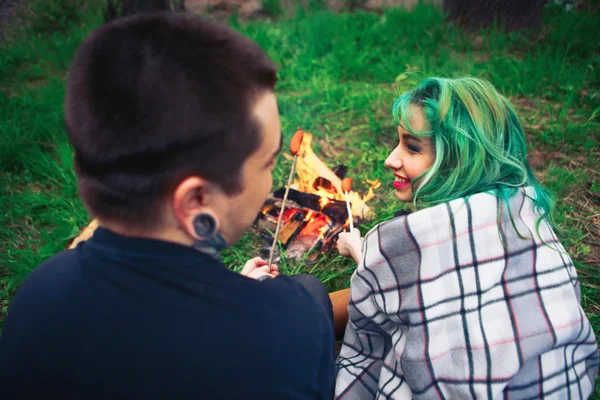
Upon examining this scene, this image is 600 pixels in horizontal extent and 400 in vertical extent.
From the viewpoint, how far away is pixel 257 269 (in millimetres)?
1886

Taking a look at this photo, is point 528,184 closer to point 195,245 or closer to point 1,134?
point 195,245

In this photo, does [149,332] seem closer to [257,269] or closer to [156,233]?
[156,233]

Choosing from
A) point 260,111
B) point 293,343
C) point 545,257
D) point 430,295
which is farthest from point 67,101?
point 545,257

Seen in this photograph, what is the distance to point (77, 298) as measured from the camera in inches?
39.9

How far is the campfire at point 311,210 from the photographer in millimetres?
2855

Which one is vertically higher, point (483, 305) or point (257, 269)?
point (483, 305)

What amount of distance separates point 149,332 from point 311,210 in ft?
6.67

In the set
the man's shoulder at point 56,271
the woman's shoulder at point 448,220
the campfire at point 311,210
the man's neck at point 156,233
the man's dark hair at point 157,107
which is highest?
the man's dark hair at point 157,107

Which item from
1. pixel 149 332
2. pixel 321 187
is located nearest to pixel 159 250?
pixel 149 332

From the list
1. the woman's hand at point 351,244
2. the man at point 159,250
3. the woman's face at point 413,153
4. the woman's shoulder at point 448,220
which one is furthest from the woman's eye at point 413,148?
the man at point 159,250

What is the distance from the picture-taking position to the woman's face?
1.92 m

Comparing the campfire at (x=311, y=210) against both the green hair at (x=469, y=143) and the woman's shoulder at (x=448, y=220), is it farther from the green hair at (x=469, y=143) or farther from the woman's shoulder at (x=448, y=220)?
the woman's shoulder at (x=448, y=220)

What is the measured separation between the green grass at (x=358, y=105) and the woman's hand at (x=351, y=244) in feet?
1.39

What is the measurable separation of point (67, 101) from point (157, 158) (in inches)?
10.3
